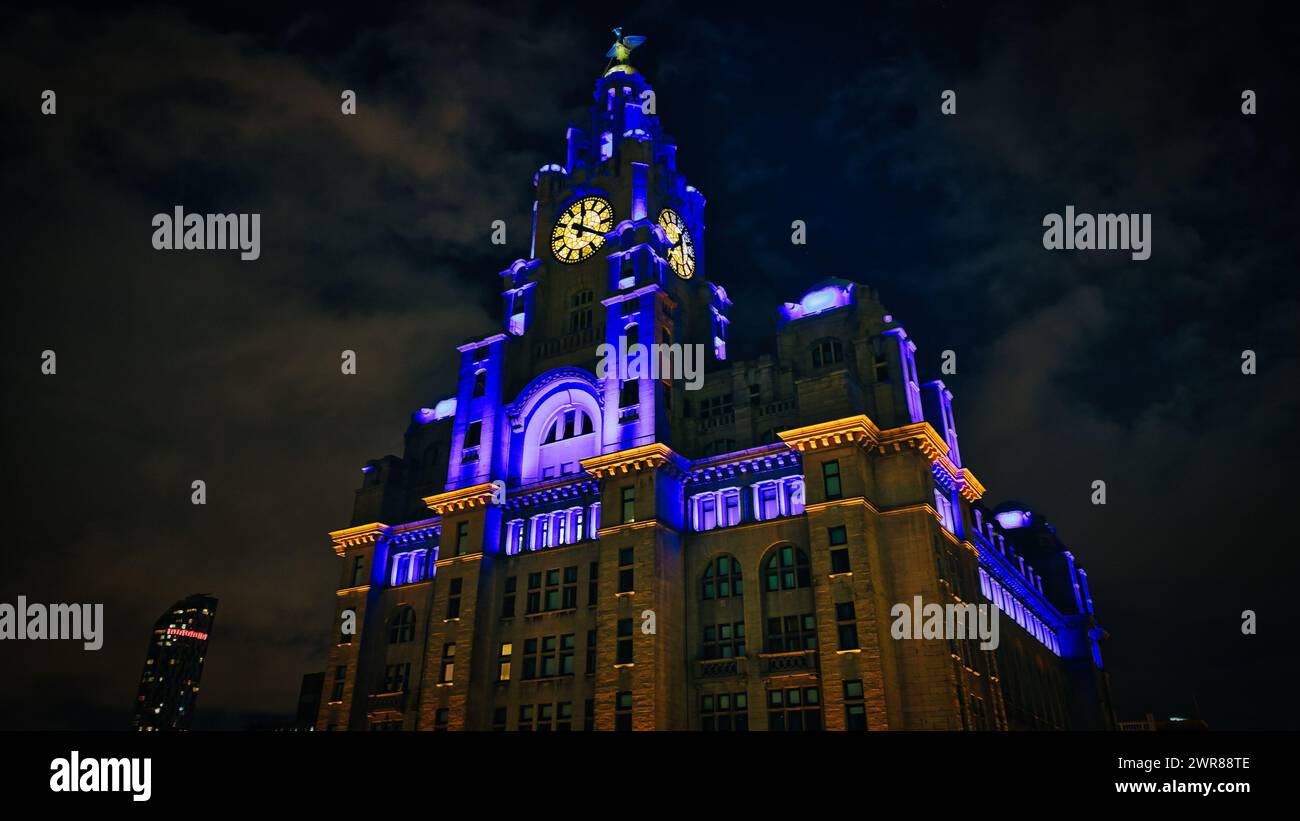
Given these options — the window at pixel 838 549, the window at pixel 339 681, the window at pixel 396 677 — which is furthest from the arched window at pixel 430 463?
the window at pixel 838 549

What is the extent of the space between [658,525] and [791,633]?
425 inches

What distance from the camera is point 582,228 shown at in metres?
75.1

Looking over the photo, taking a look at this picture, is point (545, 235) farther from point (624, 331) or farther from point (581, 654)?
point (581, 654)

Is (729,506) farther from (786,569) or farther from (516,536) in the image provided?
(516,536)

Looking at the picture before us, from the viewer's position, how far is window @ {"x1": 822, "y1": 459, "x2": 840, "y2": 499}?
5197 cm

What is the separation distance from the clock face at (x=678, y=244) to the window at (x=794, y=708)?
3734cm

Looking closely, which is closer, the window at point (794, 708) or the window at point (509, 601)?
the window at point (794, 708)

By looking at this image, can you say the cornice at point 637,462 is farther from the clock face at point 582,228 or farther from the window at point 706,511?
the clock face at point 582,228

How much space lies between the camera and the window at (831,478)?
5197 cm

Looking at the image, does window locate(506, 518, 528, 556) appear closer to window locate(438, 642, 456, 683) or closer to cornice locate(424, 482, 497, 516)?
cornice locate(424, 482, 497, 516)

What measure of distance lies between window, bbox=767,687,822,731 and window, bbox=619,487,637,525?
1415cm

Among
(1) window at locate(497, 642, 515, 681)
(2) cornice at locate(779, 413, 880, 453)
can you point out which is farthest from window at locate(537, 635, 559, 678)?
(2) cornice at locate(779, 413, 880, 453)
